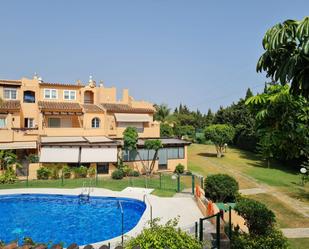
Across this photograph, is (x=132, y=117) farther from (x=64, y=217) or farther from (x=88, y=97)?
(x=64, y=217)

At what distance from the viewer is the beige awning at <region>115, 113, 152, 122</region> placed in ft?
145

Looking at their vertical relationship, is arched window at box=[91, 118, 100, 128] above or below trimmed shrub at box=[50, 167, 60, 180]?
above

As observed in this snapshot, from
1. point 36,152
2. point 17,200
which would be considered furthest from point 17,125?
point 17,200

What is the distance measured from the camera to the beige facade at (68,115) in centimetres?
3794

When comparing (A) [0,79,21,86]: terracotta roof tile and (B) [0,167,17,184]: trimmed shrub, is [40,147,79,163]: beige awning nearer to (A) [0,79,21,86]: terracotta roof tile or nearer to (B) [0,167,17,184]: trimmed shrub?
Answer: (B) [0,167,17,184]: trimmed shrub

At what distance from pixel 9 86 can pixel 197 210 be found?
33619mm

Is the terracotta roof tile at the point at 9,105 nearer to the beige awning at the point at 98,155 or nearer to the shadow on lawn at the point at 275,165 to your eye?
the beige awning at the point at 98,155

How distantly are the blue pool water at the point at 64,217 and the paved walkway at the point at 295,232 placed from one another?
10.9 meters

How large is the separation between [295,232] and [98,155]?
24.1 m

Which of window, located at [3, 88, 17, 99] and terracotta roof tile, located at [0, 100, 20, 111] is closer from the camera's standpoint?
terracotta roof tile, located at [0, 100, 20, 111]

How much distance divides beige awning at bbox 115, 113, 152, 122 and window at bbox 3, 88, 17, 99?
1522 cm

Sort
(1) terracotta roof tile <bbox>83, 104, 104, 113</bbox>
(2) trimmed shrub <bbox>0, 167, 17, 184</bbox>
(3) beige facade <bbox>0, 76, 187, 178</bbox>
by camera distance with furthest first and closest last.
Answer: (1) terracotta roof tile <bbox>83, 104, 104, 113</bbox>, (3) beige facade <bbox>0, 76, 187, 178</bbox>, (2) trimmed shrub <bbox>0, 167, 17, 184</bbox>

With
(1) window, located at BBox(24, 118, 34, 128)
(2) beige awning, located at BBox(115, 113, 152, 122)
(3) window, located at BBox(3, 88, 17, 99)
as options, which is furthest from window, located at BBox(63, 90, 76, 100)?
(2) beige awning, located at BBox(115, 113, 152, 122)

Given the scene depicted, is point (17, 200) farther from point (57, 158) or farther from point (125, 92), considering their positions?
point (125, 92)
